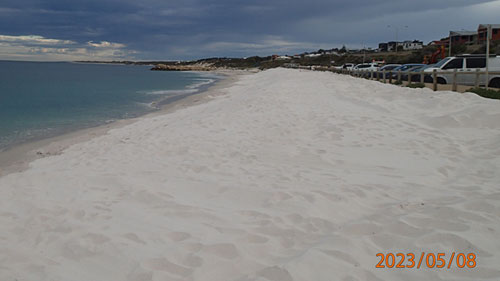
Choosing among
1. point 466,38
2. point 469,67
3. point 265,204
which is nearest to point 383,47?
point 466,38

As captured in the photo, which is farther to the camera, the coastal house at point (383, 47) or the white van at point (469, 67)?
the coastal house at point (383, 47)

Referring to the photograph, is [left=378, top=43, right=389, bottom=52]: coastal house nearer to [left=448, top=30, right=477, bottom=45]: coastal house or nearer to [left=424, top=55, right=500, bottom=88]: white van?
[left=448, top=30, right=477, bottom=45]: coastal house

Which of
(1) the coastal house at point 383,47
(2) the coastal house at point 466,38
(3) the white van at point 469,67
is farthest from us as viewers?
(1) the coastal house at point 383,47

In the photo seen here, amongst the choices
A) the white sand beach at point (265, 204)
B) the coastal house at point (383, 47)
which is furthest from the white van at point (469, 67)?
the coastal house at point (383, 47)

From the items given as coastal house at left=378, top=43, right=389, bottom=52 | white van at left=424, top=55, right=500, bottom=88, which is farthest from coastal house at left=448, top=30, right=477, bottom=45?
white van at left=424, top=55, right=500, bottom=88

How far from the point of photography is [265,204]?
4.17 meters

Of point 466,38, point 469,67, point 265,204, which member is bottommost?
point 265,204

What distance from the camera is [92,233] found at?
3674 mm

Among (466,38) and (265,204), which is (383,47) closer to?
(466,38)

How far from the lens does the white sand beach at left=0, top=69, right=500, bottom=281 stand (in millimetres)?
2867

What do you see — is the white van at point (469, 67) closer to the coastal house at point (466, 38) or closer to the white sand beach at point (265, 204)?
the white sand beach at point (265, 204)

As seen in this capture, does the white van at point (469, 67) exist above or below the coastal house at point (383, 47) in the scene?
below

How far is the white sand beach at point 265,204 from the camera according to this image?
2.87 metres

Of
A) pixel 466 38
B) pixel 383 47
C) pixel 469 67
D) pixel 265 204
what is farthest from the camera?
pixel 383 47
